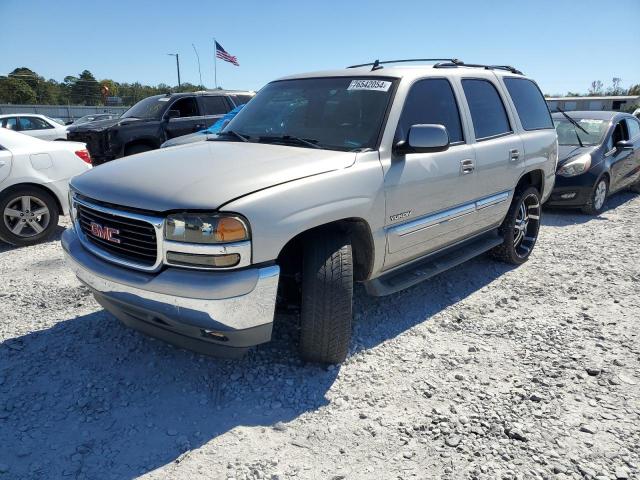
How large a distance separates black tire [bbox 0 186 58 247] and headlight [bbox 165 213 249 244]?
165 inches

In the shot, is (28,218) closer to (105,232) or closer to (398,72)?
(105,232)

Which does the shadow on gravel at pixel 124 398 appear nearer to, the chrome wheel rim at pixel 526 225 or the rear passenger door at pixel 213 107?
the chrome wheel rim at pixel 526 225

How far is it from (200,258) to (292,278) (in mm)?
735

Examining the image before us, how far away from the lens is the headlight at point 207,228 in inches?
95.4

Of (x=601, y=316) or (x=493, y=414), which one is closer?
(x=493, y=414)

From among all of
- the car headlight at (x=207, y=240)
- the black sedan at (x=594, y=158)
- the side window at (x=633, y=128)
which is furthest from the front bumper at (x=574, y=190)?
the car headlight at (x=207, y=240)

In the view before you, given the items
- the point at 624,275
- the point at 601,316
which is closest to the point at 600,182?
the point at 624,275

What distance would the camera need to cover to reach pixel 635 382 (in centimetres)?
300

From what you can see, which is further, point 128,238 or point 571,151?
point 571,151

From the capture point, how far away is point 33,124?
14062 mm

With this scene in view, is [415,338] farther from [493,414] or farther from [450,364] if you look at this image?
[493,414]

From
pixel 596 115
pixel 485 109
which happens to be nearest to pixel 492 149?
pixel 485 109

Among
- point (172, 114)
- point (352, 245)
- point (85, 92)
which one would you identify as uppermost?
point (85, 92)

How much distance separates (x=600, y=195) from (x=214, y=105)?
8.02 m
